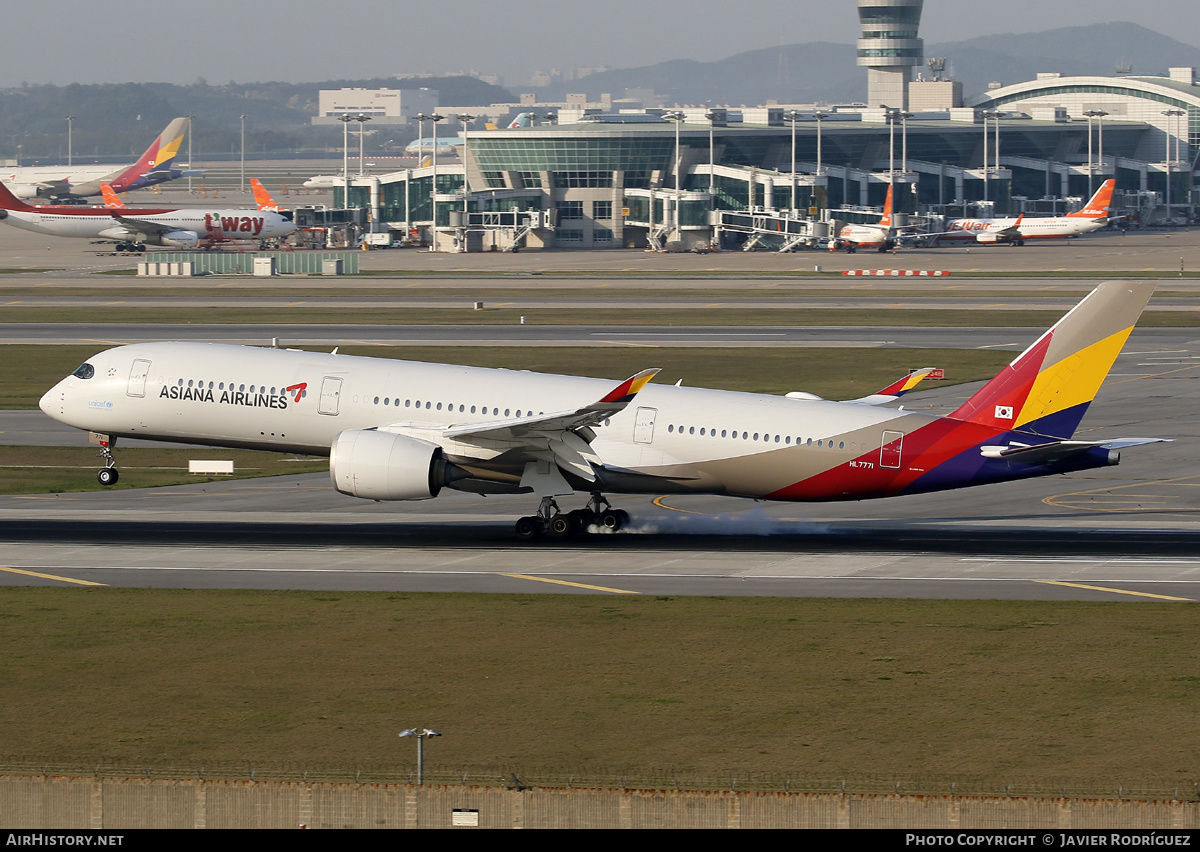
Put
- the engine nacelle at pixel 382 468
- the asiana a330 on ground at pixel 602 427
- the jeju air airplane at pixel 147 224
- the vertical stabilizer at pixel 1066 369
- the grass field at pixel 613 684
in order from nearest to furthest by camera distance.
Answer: the grass field at pixel 613 684 < the vertical stabilizer at pixel 1066 369 < the engine nacelle at pixel 382 468 < the asiana a330 on ground at pixel 602 427 < the jeju air airplane at pixel 147 224

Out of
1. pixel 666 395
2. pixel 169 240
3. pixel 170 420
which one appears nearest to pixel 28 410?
pixel 170 420

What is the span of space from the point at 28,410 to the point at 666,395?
126ft

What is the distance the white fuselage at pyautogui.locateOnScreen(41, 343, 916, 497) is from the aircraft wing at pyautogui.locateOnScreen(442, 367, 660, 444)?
38cm

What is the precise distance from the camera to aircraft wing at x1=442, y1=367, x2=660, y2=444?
123 feet

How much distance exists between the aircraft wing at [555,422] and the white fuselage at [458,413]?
1.23 feet

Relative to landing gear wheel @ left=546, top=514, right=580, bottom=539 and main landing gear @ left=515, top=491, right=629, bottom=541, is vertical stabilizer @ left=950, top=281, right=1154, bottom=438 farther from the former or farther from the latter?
landing gear wheel @ left=546, top=514, right=580, bottom=539

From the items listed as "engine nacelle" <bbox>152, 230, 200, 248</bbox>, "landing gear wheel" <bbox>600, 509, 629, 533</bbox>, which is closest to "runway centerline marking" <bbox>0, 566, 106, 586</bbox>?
"landing gear wheel" <bbox>600, 509, 629, 533</bbox>

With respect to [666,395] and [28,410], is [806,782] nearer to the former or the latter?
[666,395]

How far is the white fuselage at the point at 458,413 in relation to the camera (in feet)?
132

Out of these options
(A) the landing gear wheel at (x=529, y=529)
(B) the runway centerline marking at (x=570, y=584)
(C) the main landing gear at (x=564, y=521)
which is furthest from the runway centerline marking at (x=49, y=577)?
(C) the main landing gear at (x=564, y=521)

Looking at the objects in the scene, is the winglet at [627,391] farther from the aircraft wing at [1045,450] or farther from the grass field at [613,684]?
the aircraft wing at [1045,450]

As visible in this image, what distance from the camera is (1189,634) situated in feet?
98.8

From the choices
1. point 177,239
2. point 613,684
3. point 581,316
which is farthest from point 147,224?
point 613,684

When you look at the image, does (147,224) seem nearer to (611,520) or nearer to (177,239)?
(177,239)
